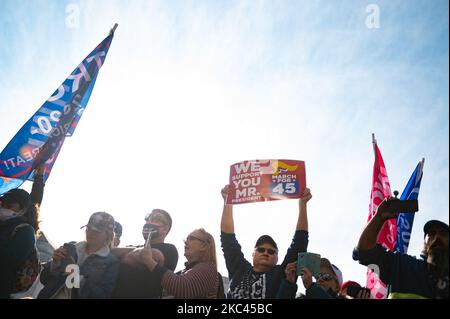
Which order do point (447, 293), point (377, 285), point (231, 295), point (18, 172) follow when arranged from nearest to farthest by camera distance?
1. point (447, 293)
2. point (231, 295)
3. point (18, 172)
4. point (377, 285)

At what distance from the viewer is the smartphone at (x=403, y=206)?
10.1 ft

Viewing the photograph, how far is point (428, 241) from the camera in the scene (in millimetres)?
3285

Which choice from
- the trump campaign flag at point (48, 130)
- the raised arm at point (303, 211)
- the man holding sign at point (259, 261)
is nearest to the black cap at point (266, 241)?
the man holding sign at point (259, 261)

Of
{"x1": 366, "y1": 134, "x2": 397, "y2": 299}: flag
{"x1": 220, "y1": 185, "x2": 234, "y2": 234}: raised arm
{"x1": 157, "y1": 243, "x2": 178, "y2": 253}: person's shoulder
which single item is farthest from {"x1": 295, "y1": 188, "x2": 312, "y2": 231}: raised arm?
{"x1": 366, "y1": 134, "x2": 397, "y2": 299}: flag

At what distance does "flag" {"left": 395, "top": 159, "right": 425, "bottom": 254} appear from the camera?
7.75 meters

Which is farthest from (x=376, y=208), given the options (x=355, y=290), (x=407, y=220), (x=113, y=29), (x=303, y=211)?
(x=113, y=29)

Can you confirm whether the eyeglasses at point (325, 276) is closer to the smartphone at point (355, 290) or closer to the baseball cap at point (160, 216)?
the smartphone at point (355, 290)

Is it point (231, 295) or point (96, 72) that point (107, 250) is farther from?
point (96, 72)

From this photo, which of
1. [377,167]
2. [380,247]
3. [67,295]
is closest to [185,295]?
[67,295]

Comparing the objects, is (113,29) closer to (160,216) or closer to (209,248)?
(160,216)

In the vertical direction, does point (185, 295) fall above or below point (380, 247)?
below

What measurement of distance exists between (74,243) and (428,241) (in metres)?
3.76

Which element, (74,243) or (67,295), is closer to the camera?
(67,295)

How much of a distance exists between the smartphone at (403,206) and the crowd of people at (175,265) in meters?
0.04
